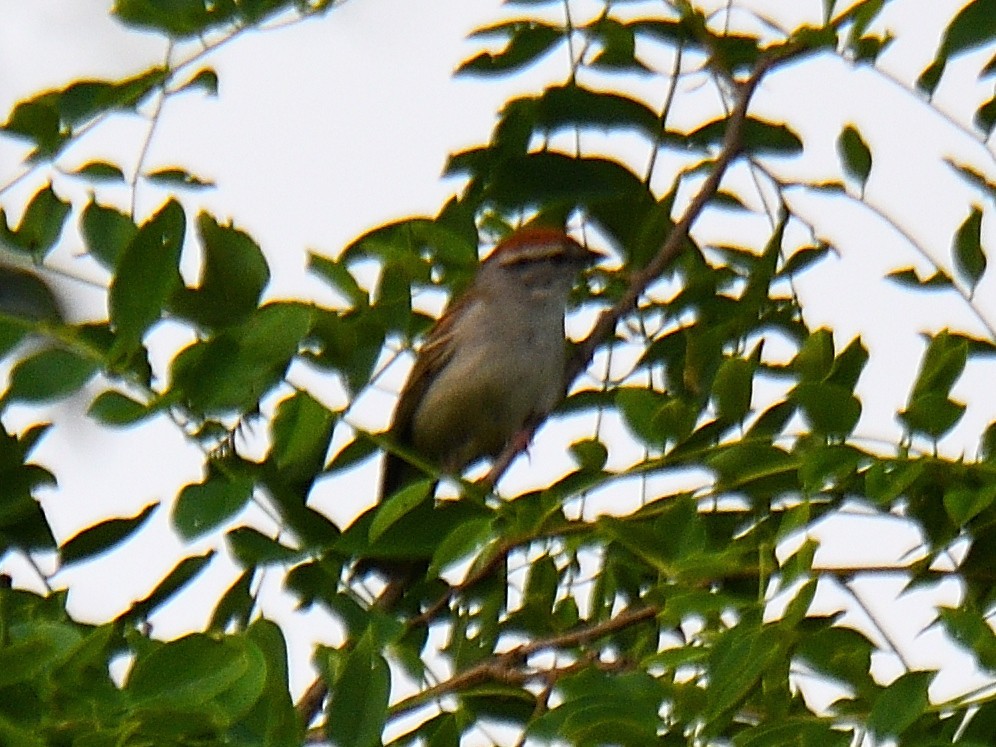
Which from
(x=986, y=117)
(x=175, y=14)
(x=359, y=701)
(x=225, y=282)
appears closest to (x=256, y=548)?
(x=225, y=282)

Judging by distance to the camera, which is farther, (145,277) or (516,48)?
(516,48)

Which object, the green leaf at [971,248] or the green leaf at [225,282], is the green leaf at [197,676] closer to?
the green leaf at [225,282]

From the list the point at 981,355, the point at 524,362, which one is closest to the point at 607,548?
the point at 981,355

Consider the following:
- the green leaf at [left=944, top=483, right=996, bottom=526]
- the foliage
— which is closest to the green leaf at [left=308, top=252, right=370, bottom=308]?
the foliage

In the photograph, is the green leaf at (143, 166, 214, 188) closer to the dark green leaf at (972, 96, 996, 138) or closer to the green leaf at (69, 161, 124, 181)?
the green leaf at (69, 161, 124, 181)

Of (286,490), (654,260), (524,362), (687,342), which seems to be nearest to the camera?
(286,490)

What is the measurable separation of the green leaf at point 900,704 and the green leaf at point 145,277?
4.06 feet

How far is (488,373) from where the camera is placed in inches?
245

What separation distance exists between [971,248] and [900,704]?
4.25 ft

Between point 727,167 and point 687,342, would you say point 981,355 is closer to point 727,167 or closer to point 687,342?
point 687,342

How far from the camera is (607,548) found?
3.27 meters

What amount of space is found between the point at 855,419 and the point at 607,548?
63 cm

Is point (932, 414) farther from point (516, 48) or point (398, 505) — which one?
point (516, 48)

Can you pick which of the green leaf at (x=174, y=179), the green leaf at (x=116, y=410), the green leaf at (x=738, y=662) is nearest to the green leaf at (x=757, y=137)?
the green leaf at (x=174, y=179)
